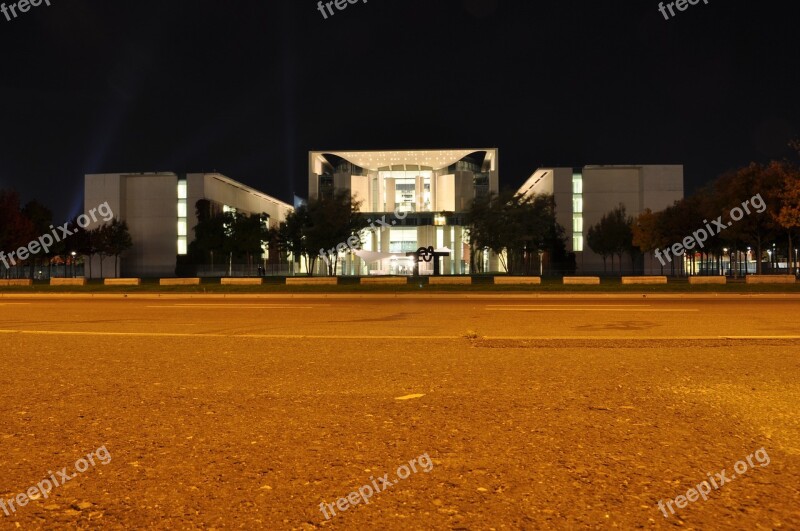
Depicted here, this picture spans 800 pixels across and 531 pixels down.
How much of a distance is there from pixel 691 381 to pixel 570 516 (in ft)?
13.4

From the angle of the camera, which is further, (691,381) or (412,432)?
(691,381)

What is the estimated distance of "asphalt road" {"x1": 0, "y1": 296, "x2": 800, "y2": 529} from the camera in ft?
10.8

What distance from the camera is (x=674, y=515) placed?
3209 millimetres

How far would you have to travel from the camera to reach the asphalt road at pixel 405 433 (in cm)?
329

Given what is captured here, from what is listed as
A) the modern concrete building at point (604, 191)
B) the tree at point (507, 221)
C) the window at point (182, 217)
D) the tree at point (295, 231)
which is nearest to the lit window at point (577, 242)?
the modern concrete building at point (604, 191)

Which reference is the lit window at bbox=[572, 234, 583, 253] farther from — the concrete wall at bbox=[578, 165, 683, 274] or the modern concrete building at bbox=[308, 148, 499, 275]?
the modern concrete building at bbox=[308, 148, 499, 275]

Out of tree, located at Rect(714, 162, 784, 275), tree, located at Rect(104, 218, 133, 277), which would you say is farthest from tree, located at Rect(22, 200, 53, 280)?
tree, located at Rect(714, 162, 784, 275)

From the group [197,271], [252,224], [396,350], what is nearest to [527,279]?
[396,350]

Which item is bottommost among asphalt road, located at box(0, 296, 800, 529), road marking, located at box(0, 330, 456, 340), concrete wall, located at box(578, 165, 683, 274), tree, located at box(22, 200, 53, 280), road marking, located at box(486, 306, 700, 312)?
asphalt road, located at box(0, 296, 800, 529)

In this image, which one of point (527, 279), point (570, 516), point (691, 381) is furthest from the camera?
point (527, 279)

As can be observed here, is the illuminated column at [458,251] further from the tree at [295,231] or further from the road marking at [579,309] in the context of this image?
the road marking at [579,309]

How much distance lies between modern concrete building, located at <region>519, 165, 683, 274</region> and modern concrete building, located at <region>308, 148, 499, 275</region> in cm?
1123

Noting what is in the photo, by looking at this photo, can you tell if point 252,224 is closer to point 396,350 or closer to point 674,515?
point 396,350

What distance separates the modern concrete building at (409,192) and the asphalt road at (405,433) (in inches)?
2426
